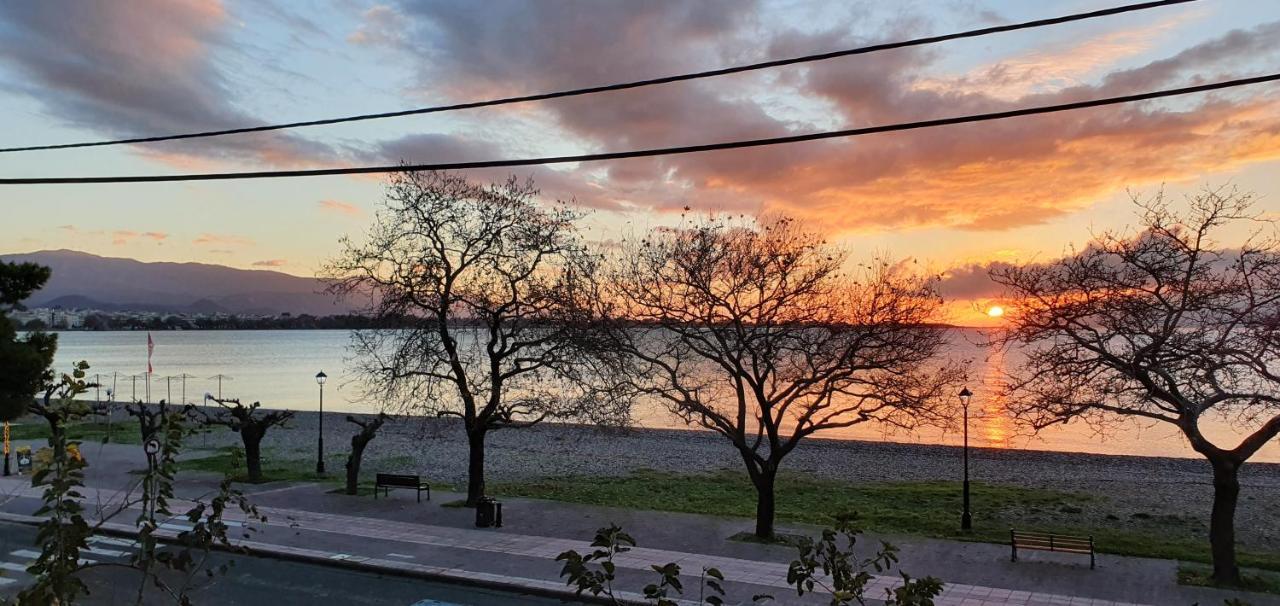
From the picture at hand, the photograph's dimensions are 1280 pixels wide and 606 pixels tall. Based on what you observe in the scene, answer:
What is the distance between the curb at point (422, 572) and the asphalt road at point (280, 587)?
18 cm

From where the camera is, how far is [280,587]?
629 inches

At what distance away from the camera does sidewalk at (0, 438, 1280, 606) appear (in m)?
16.2

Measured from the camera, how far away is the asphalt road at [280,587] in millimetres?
14836

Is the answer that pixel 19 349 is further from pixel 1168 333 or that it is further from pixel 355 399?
pixel 355 399

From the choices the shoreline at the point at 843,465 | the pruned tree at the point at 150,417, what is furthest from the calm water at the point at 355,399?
the pruned tree at the point at 150,417

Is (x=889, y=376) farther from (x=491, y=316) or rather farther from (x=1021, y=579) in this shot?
(x=491, y=316)

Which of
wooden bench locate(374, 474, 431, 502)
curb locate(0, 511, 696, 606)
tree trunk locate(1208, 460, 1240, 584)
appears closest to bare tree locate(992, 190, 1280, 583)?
tree trunk locate(1208, 460, 1240, 584)

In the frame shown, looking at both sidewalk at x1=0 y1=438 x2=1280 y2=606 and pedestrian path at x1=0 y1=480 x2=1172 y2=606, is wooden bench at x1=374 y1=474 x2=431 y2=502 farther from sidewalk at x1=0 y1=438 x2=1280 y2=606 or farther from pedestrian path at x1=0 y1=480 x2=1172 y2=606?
pedestrian path at x1=0 y1=480 x2=1172 y2=606

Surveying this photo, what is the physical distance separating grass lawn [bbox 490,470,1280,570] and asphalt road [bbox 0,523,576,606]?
36.2 feet

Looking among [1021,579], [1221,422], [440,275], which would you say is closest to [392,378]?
[440,275]

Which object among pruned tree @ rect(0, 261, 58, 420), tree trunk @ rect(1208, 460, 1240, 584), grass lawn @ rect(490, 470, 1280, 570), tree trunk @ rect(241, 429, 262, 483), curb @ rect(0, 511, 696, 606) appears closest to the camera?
curb @ rect(0, 511, 696, 606)

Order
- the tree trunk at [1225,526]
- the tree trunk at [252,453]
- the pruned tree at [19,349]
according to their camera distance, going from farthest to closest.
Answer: the tree trunk at [252,453] < the pruned tree at [19,349] < the tree trunk at [1225,526]

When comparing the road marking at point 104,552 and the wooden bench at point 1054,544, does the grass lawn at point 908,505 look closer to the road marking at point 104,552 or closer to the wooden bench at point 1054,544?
the wooden bench at point 1054,544

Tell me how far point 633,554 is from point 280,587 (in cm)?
762
